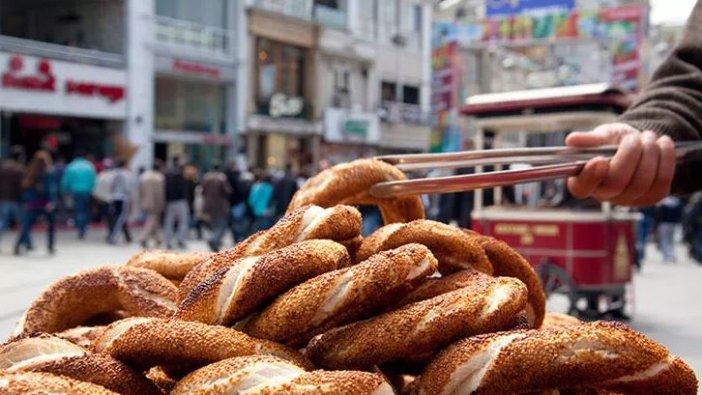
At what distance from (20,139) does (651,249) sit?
55.9 feet

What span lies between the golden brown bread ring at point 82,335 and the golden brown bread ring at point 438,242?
1.79 feet

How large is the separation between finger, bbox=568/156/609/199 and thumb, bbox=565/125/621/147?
0.16 meters

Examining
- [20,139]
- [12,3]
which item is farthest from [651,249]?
[12,3]

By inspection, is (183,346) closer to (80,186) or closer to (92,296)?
(92,296)

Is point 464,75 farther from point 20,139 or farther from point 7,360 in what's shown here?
point 7,360

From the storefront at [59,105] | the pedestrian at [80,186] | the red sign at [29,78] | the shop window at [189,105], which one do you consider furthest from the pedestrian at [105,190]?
the shop window at [189,105]

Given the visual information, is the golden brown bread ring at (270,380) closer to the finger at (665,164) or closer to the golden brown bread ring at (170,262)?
the golden brown bread ring at (170,262)

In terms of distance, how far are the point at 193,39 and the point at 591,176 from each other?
23990 millimetres

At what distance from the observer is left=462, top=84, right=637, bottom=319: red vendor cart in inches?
319

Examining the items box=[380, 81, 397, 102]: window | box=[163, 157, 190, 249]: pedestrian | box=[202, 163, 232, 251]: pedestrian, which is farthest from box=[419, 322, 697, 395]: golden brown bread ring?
box=[380, 81, 397, 102]: window

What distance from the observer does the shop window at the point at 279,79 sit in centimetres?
2775

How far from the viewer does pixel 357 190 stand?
6.48 feet

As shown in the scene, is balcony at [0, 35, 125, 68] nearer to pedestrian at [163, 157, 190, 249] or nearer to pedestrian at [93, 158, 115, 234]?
pedestrian at [93, 158, 115, 234]

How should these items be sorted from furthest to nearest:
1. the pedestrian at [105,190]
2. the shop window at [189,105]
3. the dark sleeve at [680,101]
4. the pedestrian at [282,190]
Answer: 1. the shop window at [189,105]
2. the pedestrian at [105,190]
3. the pedestrian at [282,190]
4. the dark sleeve at [680,101]
